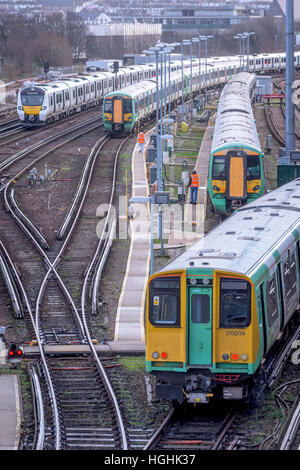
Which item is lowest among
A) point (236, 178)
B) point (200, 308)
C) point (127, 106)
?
point (127, 106)

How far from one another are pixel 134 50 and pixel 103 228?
118141mm

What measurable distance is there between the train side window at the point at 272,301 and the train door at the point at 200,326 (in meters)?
1.49

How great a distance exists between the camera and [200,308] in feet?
51.1

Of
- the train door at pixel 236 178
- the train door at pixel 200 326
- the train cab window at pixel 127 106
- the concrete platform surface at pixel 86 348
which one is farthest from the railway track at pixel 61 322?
the train cab window at pixel 127 106

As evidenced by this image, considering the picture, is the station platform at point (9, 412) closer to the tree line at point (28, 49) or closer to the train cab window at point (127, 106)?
the train cab window at point (127, 106)

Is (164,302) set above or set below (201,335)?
above

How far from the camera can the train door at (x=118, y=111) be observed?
53938 mm

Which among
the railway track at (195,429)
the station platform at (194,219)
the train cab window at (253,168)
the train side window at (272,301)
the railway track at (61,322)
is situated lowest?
the station platform at (194,219)

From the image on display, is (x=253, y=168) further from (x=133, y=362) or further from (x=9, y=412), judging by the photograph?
(x=9, y=412)

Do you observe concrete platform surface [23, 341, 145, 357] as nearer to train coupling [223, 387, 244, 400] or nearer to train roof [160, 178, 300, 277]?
train roof [160, 178, 300, 277]

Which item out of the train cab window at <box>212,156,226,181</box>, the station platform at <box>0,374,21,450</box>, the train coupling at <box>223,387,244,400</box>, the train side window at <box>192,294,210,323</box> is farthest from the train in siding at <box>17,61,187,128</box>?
the train coupling at <box>223,387,244,400</box>

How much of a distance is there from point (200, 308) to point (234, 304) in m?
0.55

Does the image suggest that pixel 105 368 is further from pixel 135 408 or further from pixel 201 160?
pixel 201 160

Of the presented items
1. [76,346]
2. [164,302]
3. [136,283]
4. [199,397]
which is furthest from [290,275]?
[136,283]
